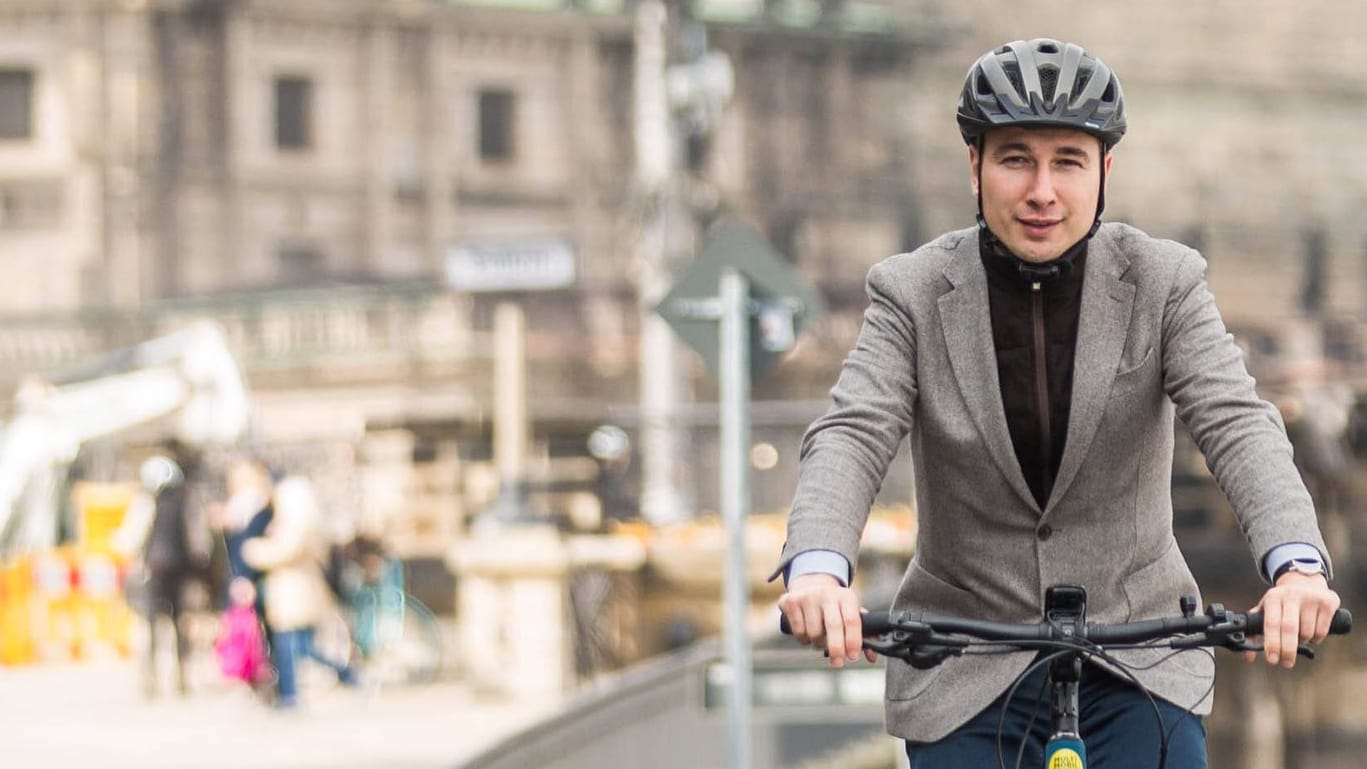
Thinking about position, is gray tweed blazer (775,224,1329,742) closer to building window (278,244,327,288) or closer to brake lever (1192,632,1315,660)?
brake lever (1192,632,1315,660)

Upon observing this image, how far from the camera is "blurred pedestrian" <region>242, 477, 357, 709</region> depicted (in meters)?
16.5

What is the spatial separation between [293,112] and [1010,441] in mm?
56884

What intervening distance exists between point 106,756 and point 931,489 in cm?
1182

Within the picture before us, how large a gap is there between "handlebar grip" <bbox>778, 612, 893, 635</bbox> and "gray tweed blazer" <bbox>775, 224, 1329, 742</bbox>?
0.26 metres

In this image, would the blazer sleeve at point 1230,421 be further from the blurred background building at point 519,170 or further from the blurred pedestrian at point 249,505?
the blurred background building at point 519,170

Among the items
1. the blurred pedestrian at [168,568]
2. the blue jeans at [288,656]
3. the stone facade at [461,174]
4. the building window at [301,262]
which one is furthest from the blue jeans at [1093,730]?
the building window at [301,262]

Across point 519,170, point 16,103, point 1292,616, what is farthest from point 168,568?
point 519,170

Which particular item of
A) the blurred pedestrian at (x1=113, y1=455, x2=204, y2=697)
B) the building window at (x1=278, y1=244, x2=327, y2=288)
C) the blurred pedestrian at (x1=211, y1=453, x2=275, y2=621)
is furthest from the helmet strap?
the building window at (x1=278, y1=244, x2=327, y2=288)

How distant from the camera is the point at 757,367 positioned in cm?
1065

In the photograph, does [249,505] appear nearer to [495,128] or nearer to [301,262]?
[301,262]

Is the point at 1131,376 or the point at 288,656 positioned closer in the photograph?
the point at 1131,376

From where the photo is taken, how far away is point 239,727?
16812 mm

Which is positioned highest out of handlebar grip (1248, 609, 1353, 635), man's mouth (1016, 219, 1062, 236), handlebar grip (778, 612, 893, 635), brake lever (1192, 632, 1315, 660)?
man's mouth (1016, 219, 1062, 236)

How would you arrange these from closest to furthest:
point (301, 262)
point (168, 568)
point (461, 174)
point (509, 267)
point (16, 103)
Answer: point (168, 568)
point (509, 267)
point (16, 103)
point (301, 262)
point (461, 174)
